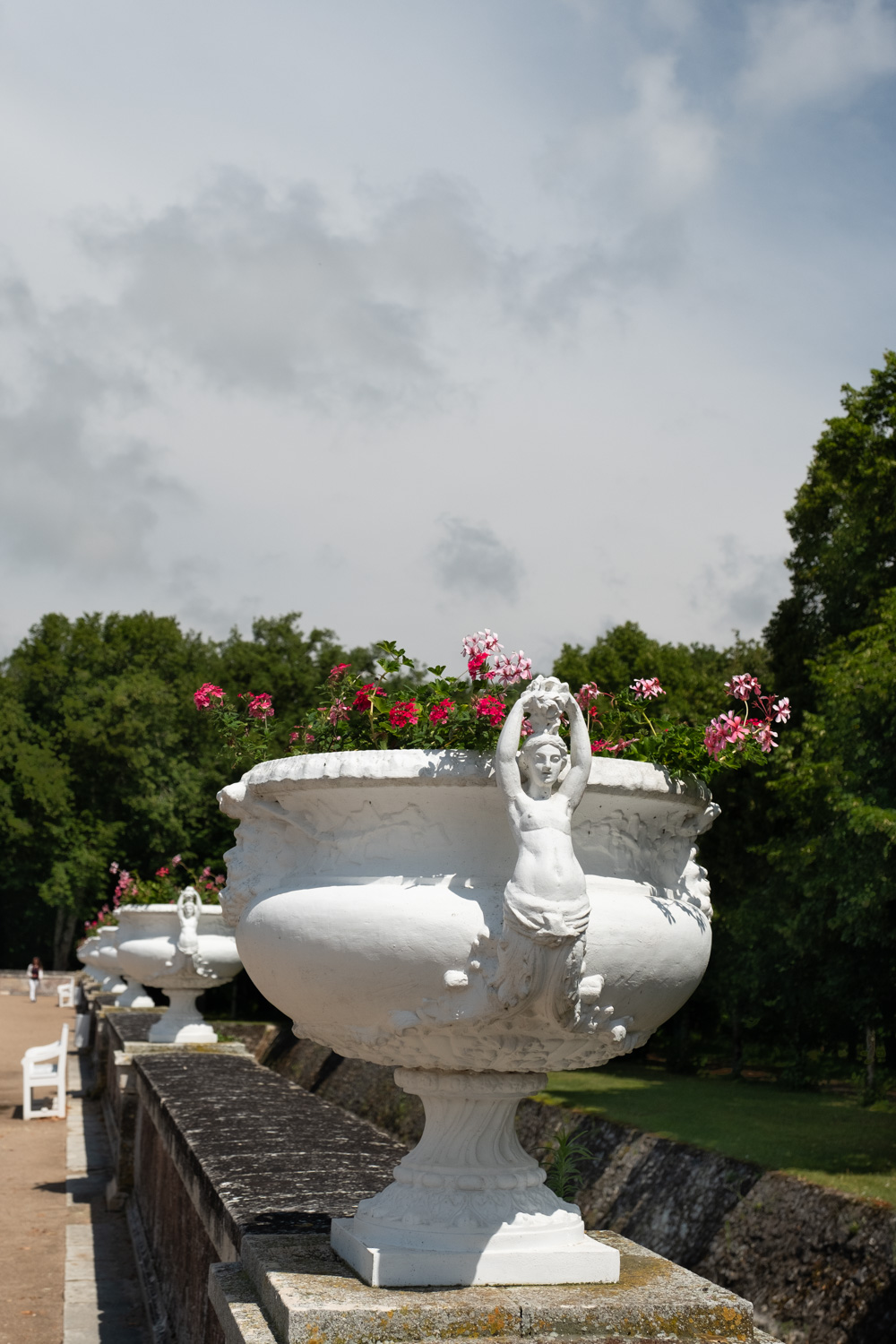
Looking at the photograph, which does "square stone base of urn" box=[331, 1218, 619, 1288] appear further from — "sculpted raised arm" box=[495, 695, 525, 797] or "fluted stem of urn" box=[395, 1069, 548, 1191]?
"sculpted raised arm" box=[495, 695, 525, 797]

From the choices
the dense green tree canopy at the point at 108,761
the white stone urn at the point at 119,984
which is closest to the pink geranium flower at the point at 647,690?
the white stone urn at the point at 119,984

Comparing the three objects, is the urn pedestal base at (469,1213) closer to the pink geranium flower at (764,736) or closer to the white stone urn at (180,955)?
the pink geranium flower at (764,736)

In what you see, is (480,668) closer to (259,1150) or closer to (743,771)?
(259,1150)

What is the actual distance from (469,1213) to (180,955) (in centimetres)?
599

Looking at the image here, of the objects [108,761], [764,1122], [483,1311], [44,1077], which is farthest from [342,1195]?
[108,761]

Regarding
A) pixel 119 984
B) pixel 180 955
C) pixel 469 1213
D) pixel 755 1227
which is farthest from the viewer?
pixel 119 984

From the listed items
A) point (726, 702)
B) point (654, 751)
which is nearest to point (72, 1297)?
point (654, 751)

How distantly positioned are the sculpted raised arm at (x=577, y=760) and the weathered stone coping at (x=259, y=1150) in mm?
1423

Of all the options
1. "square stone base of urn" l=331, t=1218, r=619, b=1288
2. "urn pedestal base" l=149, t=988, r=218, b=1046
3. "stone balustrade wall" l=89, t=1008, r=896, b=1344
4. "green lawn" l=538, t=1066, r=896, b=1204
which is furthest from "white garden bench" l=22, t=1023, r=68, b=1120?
"square stone base of urn" l=331, t=1218, r=619, b=1288

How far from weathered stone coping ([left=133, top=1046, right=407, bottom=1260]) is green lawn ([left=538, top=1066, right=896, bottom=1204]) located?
117 inches

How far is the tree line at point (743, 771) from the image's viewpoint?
9.35 m

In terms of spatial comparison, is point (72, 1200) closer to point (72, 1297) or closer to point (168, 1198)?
point (72, 1297)

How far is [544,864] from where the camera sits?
2248 millimetres

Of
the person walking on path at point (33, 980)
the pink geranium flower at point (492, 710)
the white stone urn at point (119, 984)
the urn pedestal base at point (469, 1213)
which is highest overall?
the pink geranium flower at point (492, 710)
